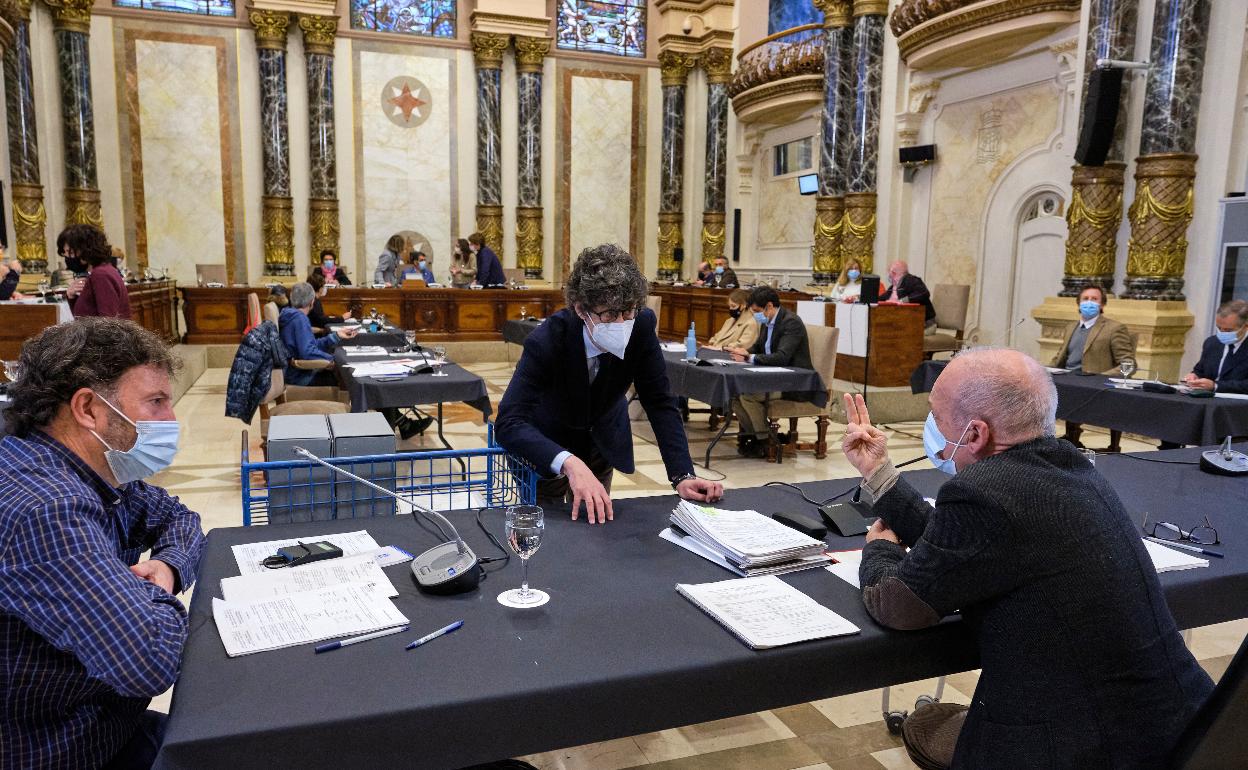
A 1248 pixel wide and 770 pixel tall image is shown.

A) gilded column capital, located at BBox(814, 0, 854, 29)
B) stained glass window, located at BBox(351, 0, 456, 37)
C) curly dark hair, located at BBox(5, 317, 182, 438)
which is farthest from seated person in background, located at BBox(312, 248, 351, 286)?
curly dark hair, located at BBox(5, 317, 182, 438)

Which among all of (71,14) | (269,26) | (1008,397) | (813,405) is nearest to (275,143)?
(269,26)

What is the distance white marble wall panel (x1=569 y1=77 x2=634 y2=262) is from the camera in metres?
15.4

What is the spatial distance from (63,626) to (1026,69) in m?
10.5

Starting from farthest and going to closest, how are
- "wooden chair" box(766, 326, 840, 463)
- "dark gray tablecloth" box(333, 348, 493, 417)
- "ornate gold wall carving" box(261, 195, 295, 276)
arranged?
"ornate gold wall carving" box(261, 195, 295, 276) < "wooden chair" box(766, 326, 840, 463) < "dark gray tablecloth" box(333, 348, 493, 417)

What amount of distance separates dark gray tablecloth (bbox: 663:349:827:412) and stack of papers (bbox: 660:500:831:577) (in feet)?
11.8

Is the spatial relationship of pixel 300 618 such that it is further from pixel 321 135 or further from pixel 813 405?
pixel 321 135

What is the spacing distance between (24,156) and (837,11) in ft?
35.1

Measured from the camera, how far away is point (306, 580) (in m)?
1.69

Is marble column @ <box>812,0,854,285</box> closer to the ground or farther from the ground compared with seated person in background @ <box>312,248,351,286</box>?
farther from the ground

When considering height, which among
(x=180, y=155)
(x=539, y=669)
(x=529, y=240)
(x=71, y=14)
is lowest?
(x=539, y=669)

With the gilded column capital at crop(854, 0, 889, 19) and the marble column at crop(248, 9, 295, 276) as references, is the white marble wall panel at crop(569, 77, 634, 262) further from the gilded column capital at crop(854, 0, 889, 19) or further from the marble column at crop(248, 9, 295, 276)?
the gilded column capital at crop(854, 0, 889, 19)

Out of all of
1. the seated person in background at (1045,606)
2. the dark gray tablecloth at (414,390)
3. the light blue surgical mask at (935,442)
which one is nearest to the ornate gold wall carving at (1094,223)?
the dark gray tablecloth at (414,390)

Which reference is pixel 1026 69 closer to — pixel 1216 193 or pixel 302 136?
pixel 1216 193

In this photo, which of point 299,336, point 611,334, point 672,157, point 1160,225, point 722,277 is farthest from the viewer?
point 672,157
